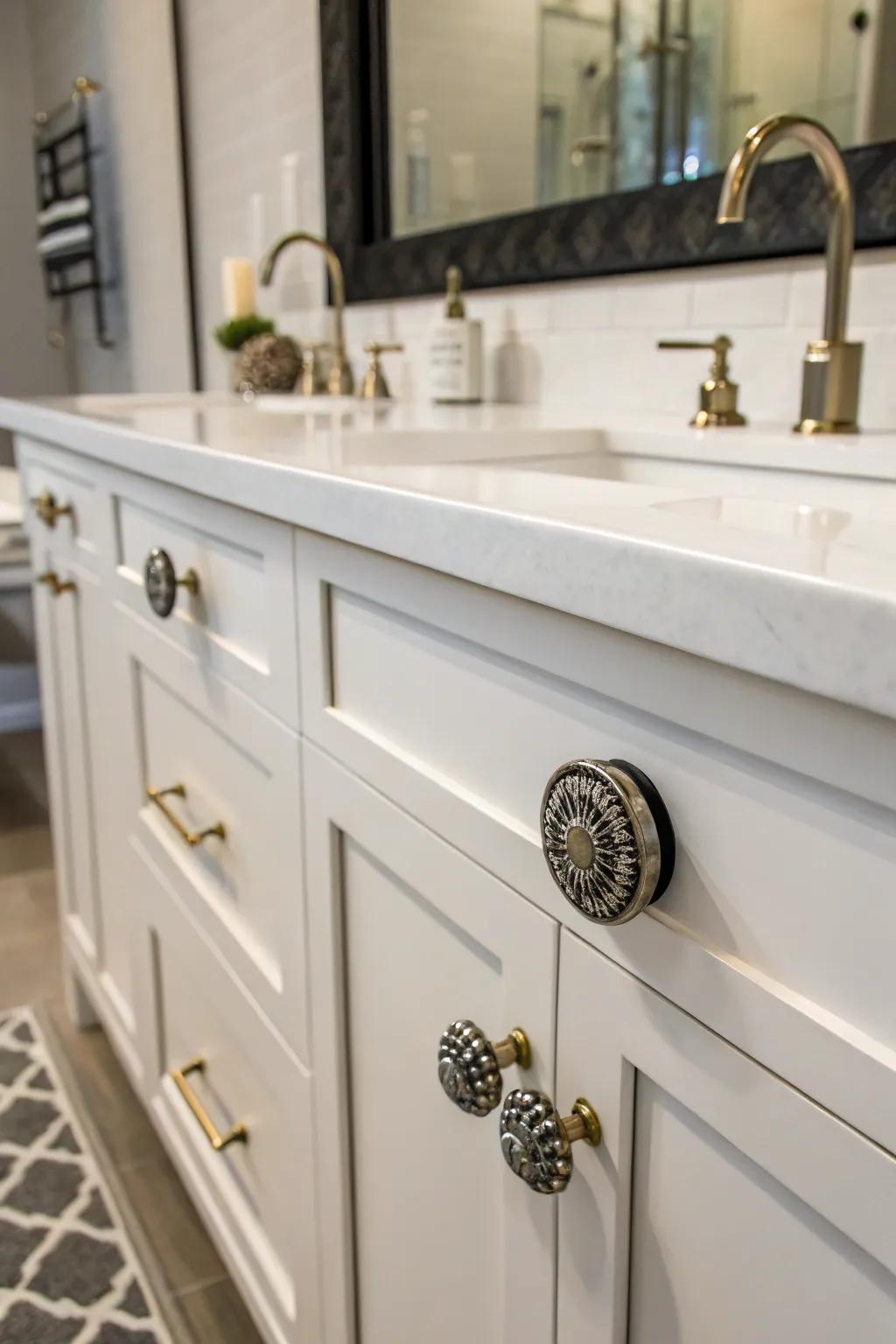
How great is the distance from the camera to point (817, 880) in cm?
33

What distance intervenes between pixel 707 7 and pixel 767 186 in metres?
0.18

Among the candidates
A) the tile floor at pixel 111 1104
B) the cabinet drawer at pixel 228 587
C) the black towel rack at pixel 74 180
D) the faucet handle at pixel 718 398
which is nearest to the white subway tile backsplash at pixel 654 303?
the faucet handle at pixel 718 398

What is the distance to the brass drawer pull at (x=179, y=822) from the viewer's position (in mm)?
857

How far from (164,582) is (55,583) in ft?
1.58

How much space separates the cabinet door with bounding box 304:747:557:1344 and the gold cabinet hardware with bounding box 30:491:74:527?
650 millimetres

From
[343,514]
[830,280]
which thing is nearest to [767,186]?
[830,280]

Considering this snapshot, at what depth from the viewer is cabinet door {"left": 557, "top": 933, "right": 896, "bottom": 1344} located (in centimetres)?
33

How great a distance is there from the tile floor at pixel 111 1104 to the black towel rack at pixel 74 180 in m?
1.34

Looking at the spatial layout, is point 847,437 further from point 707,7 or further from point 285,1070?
point 285,1070

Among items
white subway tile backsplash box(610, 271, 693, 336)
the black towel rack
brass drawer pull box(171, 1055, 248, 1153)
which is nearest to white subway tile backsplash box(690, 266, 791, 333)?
white subway tile backsplash box(610, 271, 693, 336)

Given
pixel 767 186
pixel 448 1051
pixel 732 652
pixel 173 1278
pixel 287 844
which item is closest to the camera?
pixel 732 652

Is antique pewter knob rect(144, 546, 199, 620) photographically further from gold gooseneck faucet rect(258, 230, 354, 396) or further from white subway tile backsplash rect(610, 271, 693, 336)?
gold gooseneck faucet rect(258, 230, 354, 396)

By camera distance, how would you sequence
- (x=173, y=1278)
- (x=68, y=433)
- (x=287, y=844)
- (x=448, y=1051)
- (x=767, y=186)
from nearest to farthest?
(x=448, y=1051)
(x=287, y=844)
(x=767, y=186)
(x=68, y=433)
(x=173, y=1278)

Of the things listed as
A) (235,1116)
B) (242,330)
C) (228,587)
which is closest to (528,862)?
(228,587)
